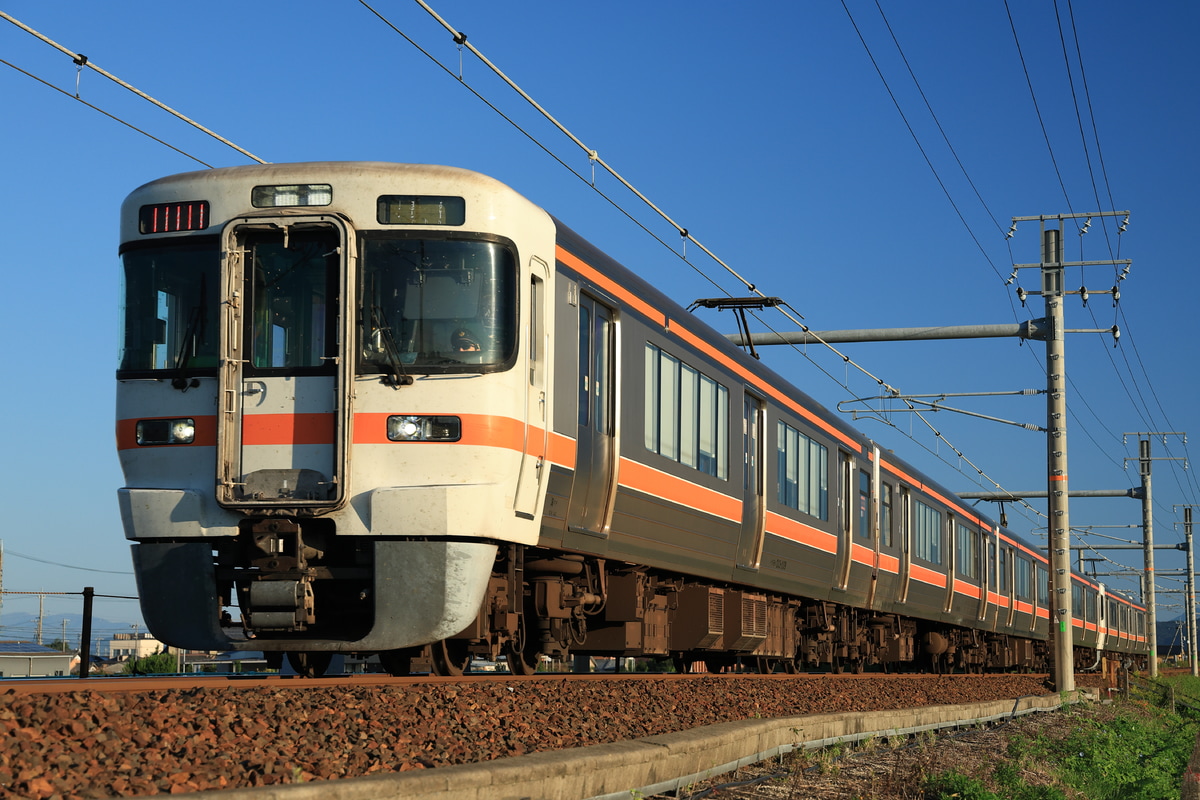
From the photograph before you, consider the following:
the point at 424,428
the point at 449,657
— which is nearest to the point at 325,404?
the point at 424,428

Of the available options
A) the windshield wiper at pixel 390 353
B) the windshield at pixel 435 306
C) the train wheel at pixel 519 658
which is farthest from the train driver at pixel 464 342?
the train wheel at pixel 519 658

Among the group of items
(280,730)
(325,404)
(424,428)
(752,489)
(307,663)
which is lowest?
(307,663)

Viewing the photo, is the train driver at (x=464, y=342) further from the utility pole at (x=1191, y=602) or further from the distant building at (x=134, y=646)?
the utility pole at (x=1191, y=602)

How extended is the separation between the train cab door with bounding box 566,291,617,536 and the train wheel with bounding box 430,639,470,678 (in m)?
1.16

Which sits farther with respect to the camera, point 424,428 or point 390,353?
point 390,353

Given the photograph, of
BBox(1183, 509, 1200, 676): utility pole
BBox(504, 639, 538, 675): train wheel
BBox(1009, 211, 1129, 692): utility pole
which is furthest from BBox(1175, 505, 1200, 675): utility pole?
BBox(504, 639, 538, 675): train wheel

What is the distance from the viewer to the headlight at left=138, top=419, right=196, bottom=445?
8312mm

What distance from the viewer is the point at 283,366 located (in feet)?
27.5

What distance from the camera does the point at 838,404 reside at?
26.1 meters

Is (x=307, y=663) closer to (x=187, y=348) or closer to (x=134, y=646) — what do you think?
(x=187, y=348)

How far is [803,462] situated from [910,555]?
20.4 ft

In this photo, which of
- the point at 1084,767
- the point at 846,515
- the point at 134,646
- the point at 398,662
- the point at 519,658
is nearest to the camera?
the point at 398,662

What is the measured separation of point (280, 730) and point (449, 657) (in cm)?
413

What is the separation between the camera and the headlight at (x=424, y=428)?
26.8 feet
